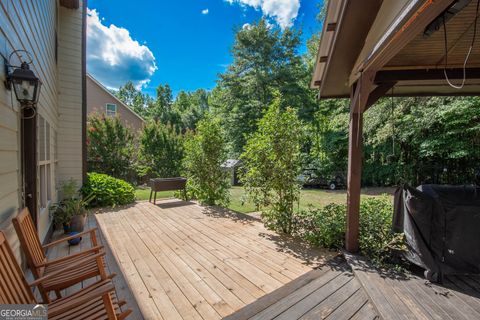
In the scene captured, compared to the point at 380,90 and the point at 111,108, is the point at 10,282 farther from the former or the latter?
the point at 111,108

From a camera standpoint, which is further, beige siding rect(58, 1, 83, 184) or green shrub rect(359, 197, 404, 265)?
beige siding rect(58, 1, 83, 184)

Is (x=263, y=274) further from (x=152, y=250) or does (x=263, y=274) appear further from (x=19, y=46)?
(x=19, y=46)

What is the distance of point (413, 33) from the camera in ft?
5.99

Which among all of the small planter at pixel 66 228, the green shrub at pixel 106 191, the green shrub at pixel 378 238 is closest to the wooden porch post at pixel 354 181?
the green shrub at pixel 378 238

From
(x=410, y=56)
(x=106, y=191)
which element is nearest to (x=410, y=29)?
(x=410, y=56)

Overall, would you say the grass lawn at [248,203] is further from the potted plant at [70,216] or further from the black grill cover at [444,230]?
the potted plant at [70,216]

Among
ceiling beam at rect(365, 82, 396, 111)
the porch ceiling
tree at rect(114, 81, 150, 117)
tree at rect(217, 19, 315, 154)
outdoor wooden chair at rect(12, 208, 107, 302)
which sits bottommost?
outdoor wooden chair at rect(12, 208, 107, 302)

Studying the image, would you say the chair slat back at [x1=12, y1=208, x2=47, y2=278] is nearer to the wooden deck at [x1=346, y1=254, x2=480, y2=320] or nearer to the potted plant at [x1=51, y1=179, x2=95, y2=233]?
the potted plant at [x1=51, y1=179, x2=95, y2=233]

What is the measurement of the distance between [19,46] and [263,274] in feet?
11.5

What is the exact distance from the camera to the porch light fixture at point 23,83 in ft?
6.45

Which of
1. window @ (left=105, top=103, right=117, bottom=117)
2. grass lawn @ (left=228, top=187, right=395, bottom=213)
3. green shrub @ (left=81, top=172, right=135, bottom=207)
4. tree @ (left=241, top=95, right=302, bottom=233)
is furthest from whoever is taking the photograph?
window @ (left=105, top=103, right=117, bottom=117)

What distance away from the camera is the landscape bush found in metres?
3.25

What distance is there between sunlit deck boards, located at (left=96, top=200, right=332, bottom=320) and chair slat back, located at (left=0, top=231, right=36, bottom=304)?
1.00m

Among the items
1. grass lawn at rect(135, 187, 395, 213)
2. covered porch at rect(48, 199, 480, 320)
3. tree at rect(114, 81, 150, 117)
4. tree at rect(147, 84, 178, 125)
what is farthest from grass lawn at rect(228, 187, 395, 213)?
tree at rect(114, 81, 150, 117)
